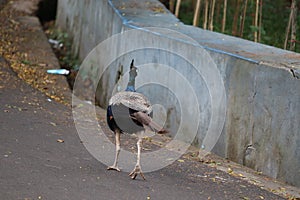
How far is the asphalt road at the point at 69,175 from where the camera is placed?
16.1ft

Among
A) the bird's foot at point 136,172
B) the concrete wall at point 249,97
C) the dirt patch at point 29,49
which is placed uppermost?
the concrete wall at point 249,97

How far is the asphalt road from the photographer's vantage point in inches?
193

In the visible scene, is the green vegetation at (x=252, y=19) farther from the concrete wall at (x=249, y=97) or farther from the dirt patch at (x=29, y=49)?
the dirt patch at (x=29, y=49)

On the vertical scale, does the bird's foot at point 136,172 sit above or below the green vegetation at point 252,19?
below

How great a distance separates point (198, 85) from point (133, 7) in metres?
2.75

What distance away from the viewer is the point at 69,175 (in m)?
5.24

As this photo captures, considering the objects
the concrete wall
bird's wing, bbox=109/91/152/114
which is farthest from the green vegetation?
bird's wing, bbox=109/91/152/114

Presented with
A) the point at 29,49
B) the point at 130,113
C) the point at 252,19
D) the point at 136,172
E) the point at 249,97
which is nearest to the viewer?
the point at 130,113

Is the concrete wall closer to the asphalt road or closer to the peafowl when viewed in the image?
the asphalt road

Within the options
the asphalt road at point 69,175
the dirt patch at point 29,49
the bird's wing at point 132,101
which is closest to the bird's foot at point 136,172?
the asphalt road at point 69,175

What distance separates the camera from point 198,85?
6.96m

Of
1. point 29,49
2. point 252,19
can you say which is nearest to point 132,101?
point 29,49

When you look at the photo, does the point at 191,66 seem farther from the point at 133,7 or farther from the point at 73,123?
the point at 133,7

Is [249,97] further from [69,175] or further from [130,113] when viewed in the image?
[69,175]
